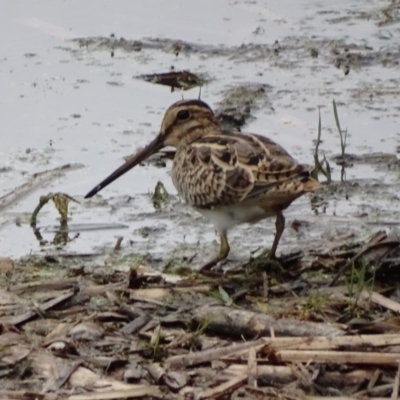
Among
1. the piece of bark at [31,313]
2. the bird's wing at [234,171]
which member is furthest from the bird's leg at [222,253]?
the piece of bark at [31,313]

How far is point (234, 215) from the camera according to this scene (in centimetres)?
614

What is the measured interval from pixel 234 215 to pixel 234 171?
25cm

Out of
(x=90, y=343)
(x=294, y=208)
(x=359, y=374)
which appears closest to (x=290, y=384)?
(x=359, y=374)

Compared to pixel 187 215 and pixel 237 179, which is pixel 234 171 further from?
pixel 187 215

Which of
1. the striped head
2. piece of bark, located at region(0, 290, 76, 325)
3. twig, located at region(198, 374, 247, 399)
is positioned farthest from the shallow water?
twig, located at region(198, 374, 247, 399)

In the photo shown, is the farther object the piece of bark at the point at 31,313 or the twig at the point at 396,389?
the piece of bark at the point at 31,313

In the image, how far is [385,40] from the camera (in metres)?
10.5

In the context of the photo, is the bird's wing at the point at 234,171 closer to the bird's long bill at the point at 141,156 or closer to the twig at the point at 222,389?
the bird's long bill at the point at 141,156

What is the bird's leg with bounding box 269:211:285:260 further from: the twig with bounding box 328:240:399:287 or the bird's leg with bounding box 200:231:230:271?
the twig with bounding box 328:240:399:287

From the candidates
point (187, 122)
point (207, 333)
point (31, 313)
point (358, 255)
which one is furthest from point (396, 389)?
point (187, 122)

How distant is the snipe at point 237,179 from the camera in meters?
5.93

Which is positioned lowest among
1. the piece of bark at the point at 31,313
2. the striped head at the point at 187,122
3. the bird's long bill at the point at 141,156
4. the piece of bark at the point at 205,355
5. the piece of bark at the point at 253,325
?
the piece of bark at the point at 31,313

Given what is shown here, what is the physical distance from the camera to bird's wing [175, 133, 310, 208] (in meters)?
5.92

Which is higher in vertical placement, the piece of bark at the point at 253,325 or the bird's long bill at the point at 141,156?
the bird's long bill at the point at 141,156
